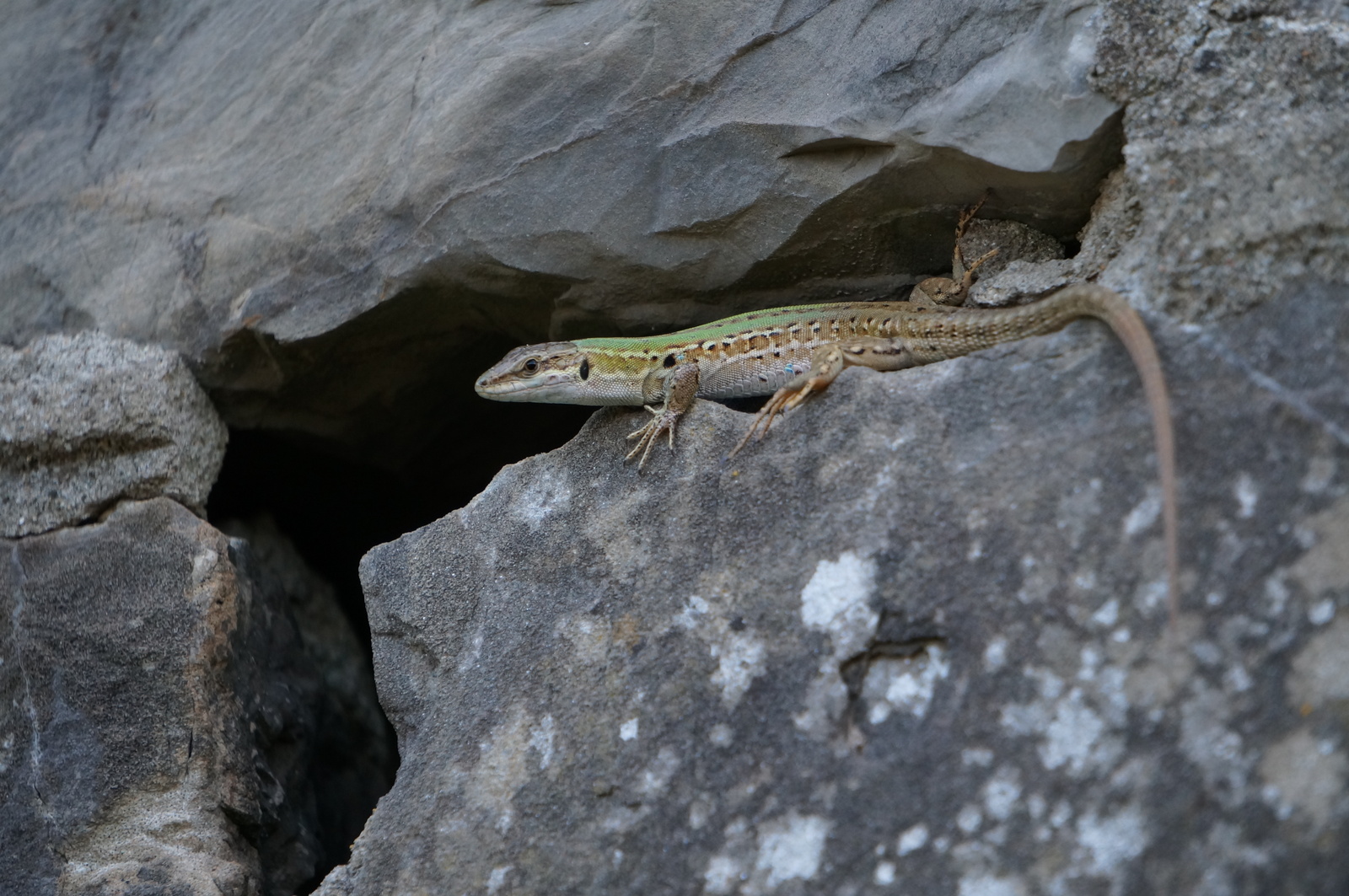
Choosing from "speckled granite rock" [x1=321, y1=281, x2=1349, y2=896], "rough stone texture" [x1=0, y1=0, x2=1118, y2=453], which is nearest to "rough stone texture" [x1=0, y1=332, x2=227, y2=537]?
"rough stone texture" [x1=0, y1=0, x2=1118, y2=453]

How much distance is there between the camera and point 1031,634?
2.52m

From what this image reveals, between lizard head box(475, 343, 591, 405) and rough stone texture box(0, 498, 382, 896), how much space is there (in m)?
1.31

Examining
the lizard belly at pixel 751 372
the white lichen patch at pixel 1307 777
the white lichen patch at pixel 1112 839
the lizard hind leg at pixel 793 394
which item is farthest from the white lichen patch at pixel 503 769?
the white lichen patch at pixel 1307 777

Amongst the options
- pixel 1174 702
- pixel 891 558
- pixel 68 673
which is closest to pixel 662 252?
pixel 891 558

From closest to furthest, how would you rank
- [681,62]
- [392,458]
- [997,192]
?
[997,192] → [681,62] → [392,458]

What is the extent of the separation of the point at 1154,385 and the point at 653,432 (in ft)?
4.80

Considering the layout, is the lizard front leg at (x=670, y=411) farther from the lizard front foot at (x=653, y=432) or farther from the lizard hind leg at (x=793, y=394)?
the lizard hind leg at (x=793, y=394)

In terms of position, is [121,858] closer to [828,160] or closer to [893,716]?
[893,716]

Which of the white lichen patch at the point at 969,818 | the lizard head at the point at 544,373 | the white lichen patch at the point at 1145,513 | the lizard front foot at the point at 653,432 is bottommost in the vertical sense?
the white lichen patch at the point at 969,818

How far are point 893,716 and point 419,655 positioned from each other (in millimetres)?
1574

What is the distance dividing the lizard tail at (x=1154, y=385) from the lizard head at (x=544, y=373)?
1.65 meters

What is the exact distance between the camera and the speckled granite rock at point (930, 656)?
7.58 feet

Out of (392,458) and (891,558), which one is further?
(392,458)

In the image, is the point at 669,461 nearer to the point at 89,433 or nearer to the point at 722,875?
the point at 722,875
